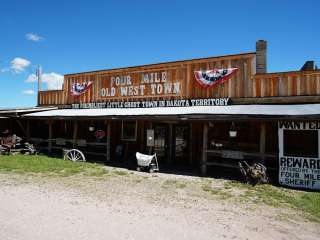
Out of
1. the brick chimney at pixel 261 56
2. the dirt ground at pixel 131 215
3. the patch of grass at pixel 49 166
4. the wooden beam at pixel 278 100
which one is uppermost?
the brick chimney at pixel 261 56

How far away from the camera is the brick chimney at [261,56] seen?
13.8 m

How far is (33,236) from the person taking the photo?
5.26m

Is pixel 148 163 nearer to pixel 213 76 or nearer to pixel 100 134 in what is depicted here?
pixel 213 76

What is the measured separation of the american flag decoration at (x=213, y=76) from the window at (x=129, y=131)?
413 centimetres

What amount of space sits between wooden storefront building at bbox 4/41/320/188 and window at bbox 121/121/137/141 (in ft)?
0.16

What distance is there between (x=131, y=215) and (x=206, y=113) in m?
5.94

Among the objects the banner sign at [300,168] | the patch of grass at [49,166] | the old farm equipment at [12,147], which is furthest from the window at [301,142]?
the old farm equipment at [12,147]

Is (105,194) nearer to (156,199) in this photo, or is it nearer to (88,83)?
(156,199)

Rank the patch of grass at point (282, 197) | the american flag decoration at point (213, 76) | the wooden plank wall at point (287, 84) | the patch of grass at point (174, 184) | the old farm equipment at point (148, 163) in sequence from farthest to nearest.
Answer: the american flag decoration at point (213, 76) < the old farm equipment at point (148, 163) < the wooden plank wall at point (287, 84) < the patch of grass at point (174, 184) < the patch of grass at point (282, 197)

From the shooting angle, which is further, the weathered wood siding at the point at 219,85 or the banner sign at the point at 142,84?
the banner sign at the point at 142,84

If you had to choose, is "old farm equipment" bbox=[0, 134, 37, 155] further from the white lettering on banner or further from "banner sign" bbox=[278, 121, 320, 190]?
"banner sign" bbox=[278, 121, 320, 190]

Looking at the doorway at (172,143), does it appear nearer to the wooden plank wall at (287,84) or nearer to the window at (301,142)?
the wooden plank wall at (287,84)

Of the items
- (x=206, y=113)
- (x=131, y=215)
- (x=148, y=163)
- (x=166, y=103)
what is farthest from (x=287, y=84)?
(x=131, y=215)

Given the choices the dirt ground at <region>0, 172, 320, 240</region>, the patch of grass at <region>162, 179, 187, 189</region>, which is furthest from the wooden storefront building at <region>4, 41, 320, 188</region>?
the dirt ground at <region>0, 172, 320, 240</region>
